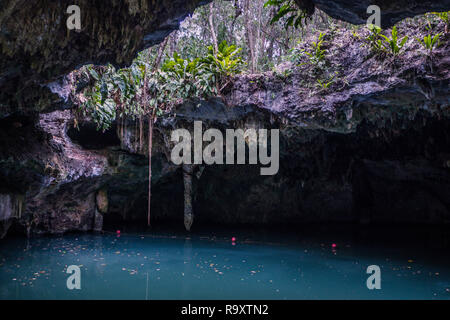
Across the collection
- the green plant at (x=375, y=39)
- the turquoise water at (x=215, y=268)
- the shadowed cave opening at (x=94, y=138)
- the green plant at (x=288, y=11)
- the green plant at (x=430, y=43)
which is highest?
the green plant at (x=375, y=39)

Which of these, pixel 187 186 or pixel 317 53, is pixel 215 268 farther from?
pixel 317 53

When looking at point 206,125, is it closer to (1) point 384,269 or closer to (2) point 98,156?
(2) point 98,156

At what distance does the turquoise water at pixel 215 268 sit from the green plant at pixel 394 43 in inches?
170

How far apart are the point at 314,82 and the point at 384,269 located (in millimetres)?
4244

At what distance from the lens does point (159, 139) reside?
1069cm

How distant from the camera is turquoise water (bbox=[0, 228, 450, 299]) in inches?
208

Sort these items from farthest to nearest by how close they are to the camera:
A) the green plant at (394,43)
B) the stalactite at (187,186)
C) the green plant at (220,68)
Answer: the stalactite at (187,186) < the green plant at (220,68) < the green plant at (394,43)

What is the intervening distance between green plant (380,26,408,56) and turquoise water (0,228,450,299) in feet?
14.1

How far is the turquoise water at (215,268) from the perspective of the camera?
5285 millimetres

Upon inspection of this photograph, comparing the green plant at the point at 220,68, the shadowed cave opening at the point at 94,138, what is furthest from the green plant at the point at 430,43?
the shadowed cave opening at the point at 94,138

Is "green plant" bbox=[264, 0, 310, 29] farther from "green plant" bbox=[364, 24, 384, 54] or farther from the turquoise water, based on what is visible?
the turquoise water

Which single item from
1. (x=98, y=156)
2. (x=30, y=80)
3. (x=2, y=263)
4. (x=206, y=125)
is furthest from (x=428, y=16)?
(x=2, y=263)

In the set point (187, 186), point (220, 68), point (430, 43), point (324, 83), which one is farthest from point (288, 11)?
point (187, 186)

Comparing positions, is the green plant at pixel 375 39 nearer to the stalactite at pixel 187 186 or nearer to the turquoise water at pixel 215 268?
the turquoise water at pixel 215 268
